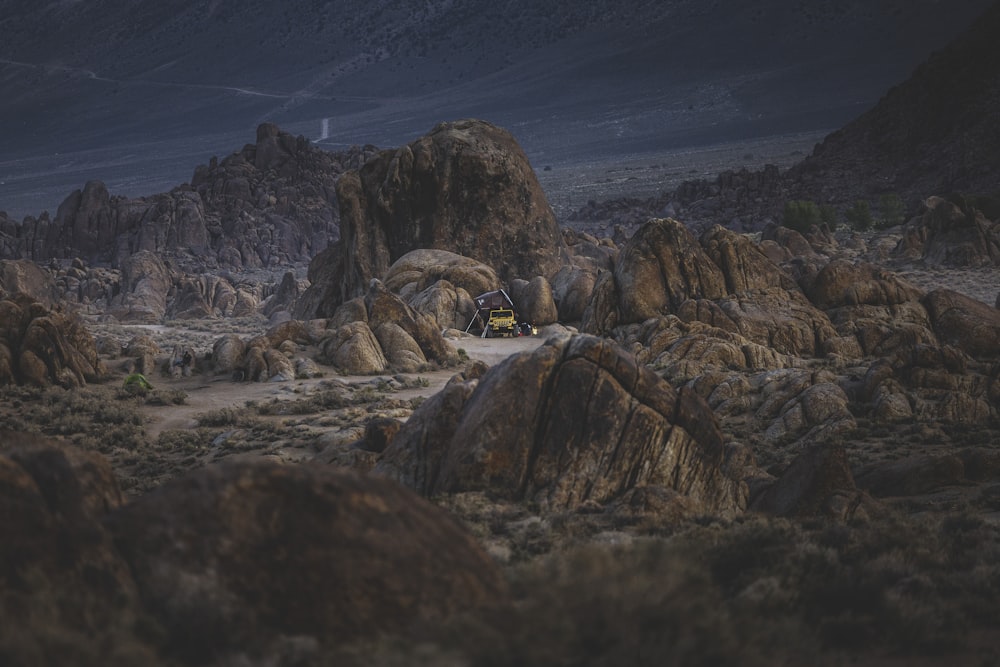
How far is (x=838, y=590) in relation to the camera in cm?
830

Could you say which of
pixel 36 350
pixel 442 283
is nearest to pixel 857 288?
A: pixel 442 283

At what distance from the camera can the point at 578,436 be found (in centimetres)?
1486

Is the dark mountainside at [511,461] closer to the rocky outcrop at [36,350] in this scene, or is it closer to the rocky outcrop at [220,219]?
the rocky outcrop at [36,350]

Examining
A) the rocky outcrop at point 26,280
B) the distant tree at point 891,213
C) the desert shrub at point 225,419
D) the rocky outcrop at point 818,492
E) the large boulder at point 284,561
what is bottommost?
the distant tree at point 891,213

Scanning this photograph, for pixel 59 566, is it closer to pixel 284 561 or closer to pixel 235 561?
pixel 235 561

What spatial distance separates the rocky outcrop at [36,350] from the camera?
2975 cm

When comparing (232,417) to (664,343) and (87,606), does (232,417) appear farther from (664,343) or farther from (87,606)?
(87,606)

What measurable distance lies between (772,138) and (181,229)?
112 meters

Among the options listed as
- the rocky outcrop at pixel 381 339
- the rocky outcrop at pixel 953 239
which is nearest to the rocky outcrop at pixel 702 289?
the rocky outcrop at pixel 381 339

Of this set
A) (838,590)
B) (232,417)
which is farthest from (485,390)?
(232,417)

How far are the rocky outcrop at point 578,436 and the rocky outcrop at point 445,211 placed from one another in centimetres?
4092

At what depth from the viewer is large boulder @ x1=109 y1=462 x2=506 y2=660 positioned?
6254 millimetres

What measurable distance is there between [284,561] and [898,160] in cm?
11444

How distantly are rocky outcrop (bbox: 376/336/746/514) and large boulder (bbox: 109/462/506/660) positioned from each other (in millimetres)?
7539
